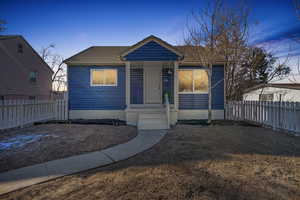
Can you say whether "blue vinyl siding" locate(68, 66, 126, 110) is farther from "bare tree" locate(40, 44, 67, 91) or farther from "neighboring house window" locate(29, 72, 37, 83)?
"bare tree" locate(40, 44, 67, 91)

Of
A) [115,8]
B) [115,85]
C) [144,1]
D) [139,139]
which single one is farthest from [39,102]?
[144,1]

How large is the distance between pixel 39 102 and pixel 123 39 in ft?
37.2

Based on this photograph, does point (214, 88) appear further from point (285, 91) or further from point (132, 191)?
point (285, 91)

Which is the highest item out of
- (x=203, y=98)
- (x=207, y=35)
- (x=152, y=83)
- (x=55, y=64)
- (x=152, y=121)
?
(x=55, y=64)

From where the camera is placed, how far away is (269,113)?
23.7ft

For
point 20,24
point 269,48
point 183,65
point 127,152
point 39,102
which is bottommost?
point 127,152

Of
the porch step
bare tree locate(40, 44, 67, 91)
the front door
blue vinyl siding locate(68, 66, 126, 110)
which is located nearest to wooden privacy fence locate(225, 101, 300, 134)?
the front door

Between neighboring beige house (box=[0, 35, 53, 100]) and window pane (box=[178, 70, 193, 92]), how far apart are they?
17.9 m

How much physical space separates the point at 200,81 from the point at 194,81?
15.3 inches

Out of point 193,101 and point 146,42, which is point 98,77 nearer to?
point 146,42

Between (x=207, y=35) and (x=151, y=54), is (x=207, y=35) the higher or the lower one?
the higher one

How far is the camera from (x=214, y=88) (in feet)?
32.5

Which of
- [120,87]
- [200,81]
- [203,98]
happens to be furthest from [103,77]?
[203,98]

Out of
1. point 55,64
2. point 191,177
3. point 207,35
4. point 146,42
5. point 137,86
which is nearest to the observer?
point 191,177
